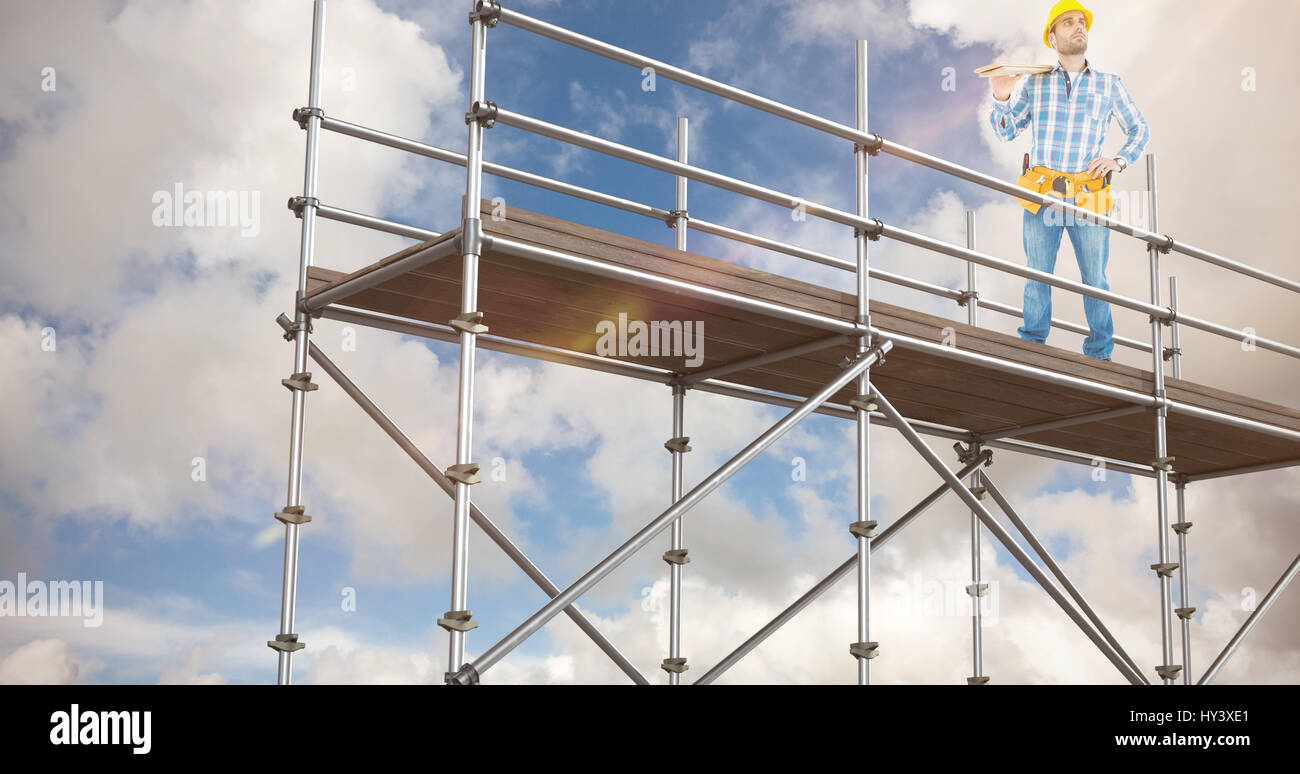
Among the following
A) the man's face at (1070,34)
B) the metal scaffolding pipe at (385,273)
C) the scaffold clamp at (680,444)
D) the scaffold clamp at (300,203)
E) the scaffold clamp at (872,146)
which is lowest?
the scaffold clamp at (680,444)

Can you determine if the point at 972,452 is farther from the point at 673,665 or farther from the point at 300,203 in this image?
the point at 300,203

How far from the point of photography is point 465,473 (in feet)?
17.5

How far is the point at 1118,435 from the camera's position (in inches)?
379

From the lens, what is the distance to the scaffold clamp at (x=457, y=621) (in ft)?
17.2

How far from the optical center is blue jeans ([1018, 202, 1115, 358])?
29.5 feet

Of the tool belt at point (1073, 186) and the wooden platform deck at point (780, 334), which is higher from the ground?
the tool belt at point (1073, 186)

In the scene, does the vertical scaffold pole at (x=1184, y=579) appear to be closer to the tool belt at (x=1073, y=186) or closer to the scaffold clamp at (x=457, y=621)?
the tool belt at (x=1073, y=186)

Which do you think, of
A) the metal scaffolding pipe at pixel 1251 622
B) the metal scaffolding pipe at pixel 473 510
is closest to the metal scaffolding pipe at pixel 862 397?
the metal scaffolding pipe at pixel 473 510

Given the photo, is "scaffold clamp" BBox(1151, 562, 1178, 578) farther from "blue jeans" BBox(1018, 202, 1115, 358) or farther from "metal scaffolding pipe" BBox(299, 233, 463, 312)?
"metal scaffolding pipe" BBox(299, 233, 463, 312)

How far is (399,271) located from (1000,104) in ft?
16.2

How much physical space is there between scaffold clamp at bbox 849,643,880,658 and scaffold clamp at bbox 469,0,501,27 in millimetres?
3475

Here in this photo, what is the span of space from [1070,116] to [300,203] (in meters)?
5.24
